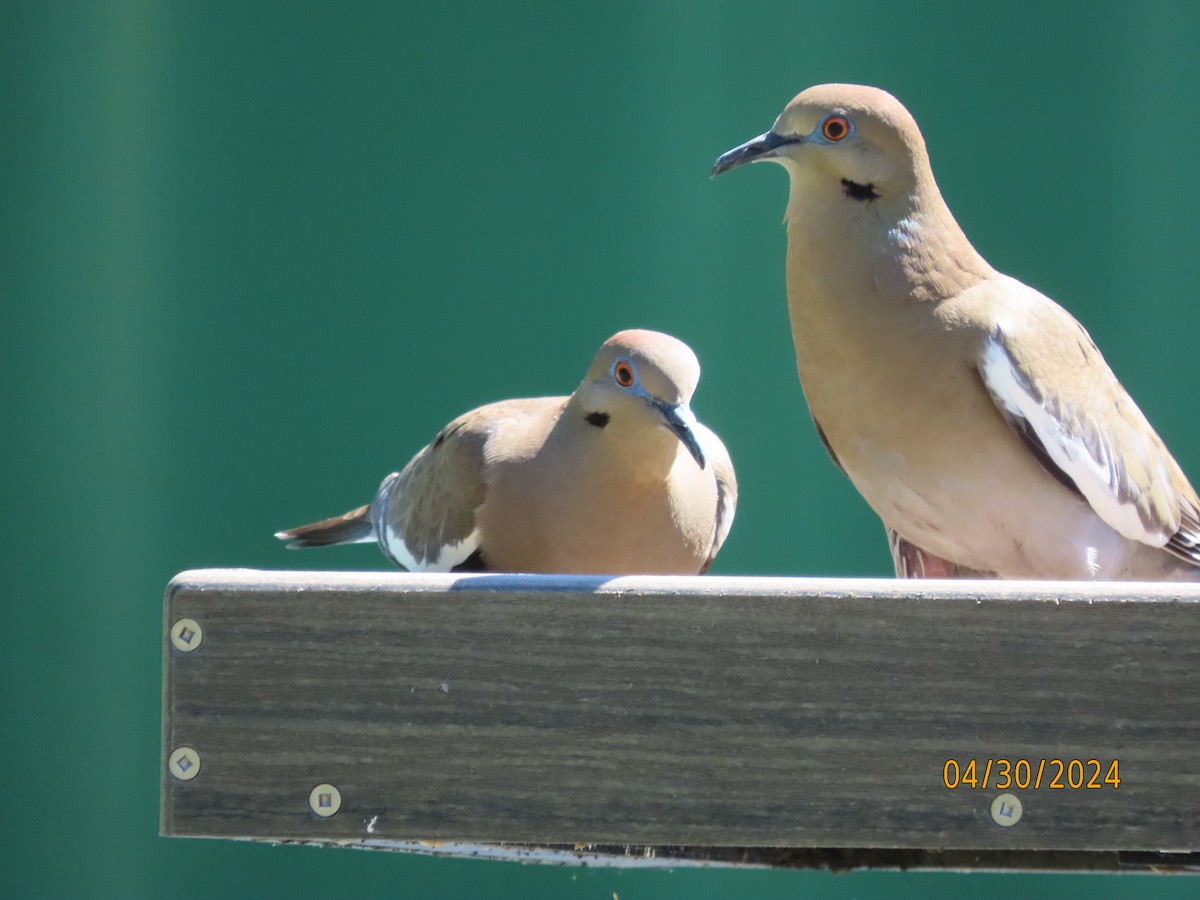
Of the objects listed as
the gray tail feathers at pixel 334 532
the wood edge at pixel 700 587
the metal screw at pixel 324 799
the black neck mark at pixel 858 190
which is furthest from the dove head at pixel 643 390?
the gray tail feathers at pixel 334 532

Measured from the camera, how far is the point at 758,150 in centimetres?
166

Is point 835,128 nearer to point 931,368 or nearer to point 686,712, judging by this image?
point 931,368

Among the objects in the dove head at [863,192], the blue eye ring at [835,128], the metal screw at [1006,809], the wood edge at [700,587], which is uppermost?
the blue eye ring at [835,128]

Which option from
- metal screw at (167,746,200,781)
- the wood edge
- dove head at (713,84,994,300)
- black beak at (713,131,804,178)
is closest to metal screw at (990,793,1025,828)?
the wood edge

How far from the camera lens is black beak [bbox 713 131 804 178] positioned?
1.66m

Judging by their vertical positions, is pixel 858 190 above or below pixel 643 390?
above

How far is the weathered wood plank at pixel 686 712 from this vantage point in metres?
1.07

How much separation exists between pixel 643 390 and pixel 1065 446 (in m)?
0.49

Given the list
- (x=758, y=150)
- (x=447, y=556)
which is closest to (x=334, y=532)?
(x=447, y=556)

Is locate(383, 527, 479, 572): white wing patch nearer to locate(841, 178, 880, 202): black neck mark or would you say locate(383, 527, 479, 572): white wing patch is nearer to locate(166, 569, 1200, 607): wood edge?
locate(841, 178, 880, 202): black neck mark

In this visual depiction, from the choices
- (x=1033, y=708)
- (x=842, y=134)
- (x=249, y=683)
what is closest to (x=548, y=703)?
(x=249, y=683)

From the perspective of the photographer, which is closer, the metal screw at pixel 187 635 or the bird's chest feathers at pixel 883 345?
the metal screw at pixel 187 635

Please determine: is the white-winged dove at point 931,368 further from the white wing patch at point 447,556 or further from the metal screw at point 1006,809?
the metal screw at point 1006,809

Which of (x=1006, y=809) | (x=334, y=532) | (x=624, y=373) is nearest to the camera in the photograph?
(x=1006, y=809)
